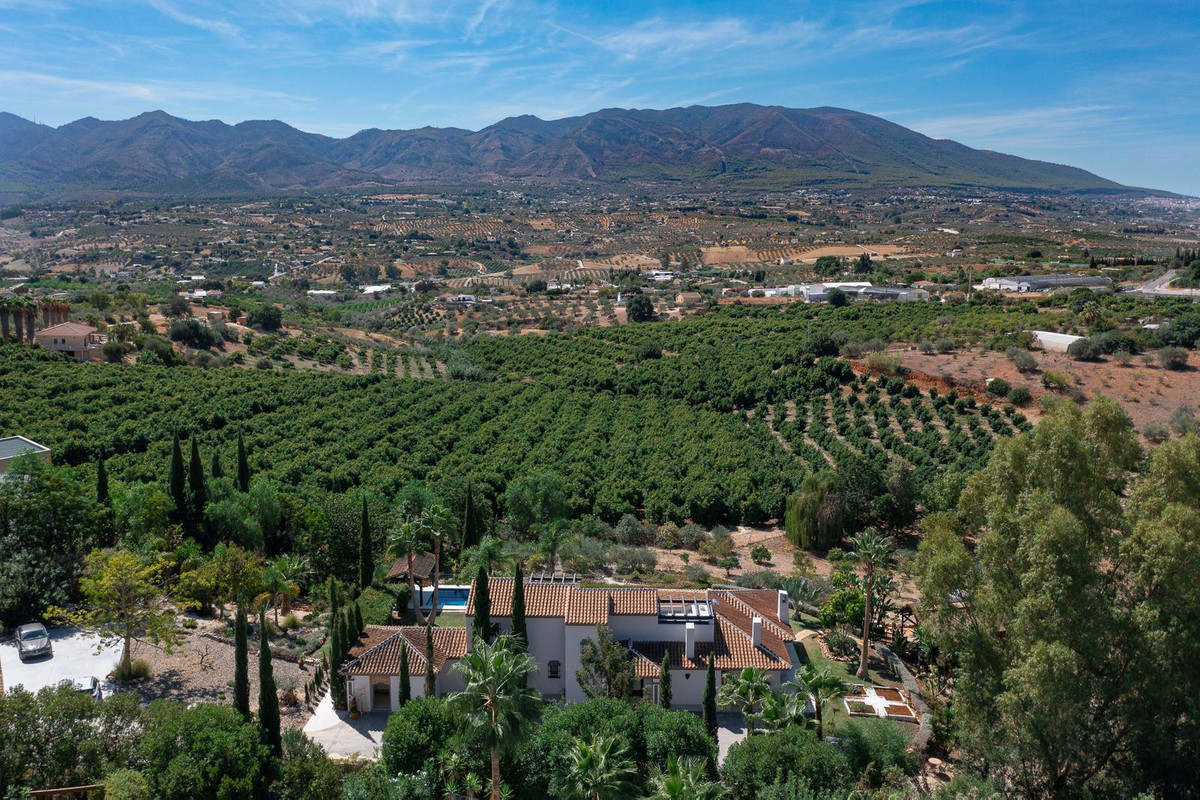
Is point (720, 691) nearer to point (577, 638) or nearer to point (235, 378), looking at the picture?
point (577, 638)

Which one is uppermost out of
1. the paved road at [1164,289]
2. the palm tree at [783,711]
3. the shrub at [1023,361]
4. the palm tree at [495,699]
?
the paved road at [1164,289]

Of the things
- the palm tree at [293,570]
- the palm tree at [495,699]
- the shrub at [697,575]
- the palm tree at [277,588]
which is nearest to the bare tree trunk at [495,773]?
the palm tree at [495,699]

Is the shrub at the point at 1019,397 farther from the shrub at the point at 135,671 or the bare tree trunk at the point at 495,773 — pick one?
the shrub at the point at 135,671

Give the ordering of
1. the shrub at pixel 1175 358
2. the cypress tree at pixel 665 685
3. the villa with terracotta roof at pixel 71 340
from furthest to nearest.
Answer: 1. the villa with terracotta roof at pixel 71 340
2. the shrub at pixel 1175 358
3. the cypress tree at pixel 665 685

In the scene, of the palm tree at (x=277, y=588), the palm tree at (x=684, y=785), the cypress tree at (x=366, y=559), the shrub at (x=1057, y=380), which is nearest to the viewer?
the palm tree at (x=684, y=785)

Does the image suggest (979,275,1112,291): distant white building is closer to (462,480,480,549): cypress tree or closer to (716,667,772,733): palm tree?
(462,480,480,549): cypress tree

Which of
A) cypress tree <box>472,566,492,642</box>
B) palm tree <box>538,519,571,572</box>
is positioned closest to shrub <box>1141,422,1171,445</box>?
palm tree <box>538,519,571,572</box>

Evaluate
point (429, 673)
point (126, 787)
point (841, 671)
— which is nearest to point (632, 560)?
point (841, 671)
